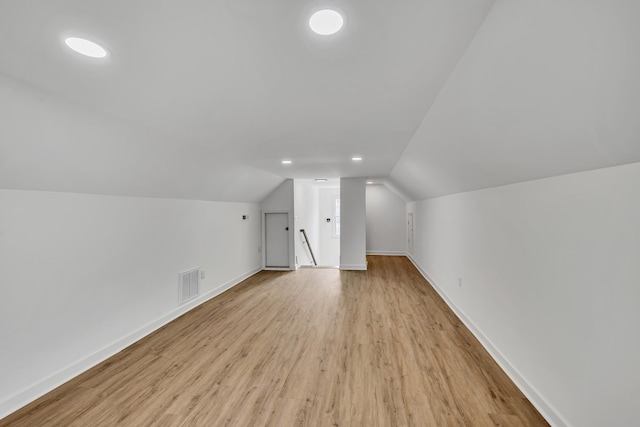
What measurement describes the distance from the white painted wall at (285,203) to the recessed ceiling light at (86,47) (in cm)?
512

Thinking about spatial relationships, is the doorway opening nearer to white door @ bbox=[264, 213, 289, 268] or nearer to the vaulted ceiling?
white door @ bbox=[264, 213, 289, 268]

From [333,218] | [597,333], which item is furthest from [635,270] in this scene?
[333,218]

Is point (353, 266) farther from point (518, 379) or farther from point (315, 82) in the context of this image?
point (315, 82)

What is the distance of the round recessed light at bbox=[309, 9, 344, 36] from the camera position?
1073 mm

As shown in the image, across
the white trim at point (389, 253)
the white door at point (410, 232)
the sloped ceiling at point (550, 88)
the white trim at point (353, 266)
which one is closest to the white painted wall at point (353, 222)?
the white trim at point (353, 266)

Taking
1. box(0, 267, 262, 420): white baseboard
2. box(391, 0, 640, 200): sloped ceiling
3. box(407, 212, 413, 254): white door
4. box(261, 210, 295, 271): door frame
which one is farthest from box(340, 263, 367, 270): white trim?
box(391, 0, 640, 200): sloped ceiling

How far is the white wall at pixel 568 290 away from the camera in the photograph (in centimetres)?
128

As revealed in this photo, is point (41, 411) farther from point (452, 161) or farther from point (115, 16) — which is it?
point (452, 161)

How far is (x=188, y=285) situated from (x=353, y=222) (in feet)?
12.7

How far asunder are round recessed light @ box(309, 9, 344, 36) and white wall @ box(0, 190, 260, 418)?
2.59m

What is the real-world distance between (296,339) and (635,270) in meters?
2.83

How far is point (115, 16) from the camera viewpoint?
1.04 meters

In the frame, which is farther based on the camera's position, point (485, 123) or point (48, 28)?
point (485, 123)

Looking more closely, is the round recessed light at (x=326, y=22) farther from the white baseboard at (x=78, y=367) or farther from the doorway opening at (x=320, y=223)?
the doorway opening at (x=320, y=223)
